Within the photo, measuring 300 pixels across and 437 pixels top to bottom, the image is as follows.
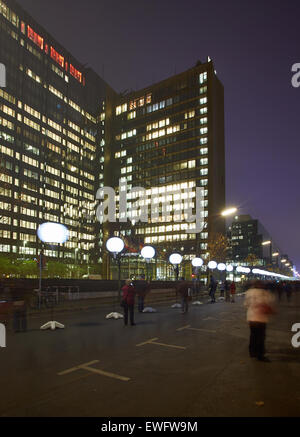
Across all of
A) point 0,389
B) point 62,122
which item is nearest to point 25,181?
point 62,122

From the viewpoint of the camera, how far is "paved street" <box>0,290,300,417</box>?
5.03 m

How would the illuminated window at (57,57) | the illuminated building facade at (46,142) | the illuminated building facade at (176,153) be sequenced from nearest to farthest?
the illuminated building facade at (46,142)
the illuminated building facade at (176,153)
the illuminated window at (57,57)

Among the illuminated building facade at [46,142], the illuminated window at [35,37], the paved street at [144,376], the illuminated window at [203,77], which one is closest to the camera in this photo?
the paved street at [144,376]

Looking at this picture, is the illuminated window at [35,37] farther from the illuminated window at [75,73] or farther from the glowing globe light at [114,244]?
the glowing globe light at [114,244]

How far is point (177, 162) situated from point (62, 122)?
1795 inches

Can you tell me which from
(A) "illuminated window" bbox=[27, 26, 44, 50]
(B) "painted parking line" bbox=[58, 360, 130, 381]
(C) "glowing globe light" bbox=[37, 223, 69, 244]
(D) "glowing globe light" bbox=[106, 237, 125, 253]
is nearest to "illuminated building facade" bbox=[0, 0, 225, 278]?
(A) "illuminated window" bbox=[27, 26, 44, 50]

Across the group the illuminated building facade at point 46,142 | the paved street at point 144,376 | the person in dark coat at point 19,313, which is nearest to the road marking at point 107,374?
the paved street at point 144,376

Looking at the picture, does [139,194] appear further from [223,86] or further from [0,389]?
[0,389]

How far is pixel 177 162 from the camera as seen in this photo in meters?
124

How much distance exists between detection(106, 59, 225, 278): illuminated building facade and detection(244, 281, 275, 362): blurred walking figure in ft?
333

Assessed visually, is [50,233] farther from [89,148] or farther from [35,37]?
[89,148]

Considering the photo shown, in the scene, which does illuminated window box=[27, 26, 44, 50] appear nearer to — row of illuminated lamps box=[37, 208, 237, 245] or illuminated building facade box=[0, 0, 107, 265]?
illuminated building facade box=[0, 0, 107, 265]

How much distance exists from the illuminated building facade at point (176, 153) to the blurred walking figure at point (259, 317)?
101 m

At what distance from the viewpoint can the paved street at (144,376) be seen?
5027 mm
